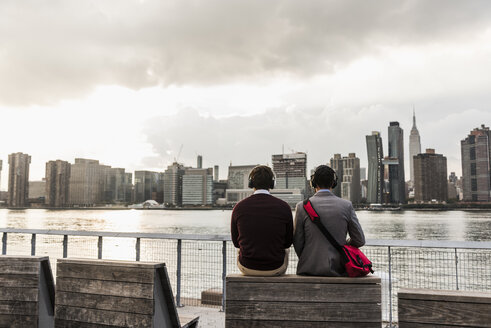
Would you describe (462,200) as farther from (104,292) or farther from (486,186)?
Result: (104,292)

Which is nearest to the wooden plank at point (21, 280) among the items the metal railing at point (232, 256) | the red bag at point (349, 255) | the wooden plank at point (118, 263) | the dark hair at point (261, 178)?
the wooden plank at point (118, 263)

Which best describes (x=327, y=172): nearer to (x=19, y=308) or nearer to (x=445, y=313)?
(x=445, y=313)

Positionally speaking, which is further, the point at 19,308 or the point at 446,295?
the point at 19,308

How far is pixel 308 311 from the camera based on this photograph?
2.76 m

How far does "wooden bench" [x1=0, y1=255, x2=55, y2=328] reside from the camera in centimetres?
336

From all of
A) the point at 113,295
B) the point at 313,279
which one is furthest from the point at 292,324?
the point at 113,295

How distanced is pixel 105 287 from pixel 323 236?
1763mm

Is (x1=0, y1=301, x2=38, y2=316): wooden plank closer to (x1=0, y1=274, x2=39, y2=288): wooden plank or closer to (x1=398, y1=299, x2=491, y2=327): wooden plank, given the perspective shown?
(x1=0, y1=274, x2=39, y2=288): wooden plank

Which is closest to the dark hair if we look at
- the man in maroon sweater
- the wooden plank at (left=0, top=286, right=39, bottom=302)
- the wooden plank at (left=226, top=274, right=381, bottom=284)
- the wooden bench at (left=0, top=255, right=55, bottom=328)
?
the man in maroon sweater

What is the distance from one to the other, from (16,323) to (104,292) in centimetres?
95

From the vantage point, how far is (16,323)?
11.1ft

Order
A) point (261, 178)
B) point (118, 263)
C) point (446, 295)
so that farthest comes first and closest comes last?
1. point (261, 178)
2. point (118, 263)
3. point (446, 295)

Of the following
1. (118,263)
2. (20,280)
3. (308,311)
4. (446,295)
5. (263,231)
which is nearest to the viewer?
(446,295)

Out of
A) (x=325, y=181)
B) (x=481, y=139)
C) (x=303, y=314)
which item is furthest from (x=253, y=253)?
(x=481, y=139)
